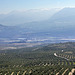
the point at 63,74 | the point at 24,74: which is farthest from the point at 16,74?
the point at 63,74

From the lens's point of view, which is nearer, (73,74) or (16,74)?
(73,74)

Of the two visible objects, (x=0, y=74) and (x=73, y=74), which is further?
(x=0, y=74)

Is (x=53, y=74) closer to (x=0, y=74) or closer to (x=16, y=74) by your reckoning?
(x=16, y=74)

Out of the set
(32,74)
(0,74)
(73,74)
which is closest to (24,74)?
(32,74)

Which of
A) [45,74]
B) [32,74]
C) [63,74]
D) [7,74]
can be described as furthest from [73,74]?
[7,74]

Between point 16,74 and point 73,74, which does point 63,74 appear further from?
point 16,74

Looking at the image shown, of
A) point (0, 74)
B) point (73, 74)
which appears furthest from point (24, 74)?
point (73, 74)

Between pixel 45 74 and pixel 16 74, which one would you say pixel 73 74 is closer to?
pixel 45 74
